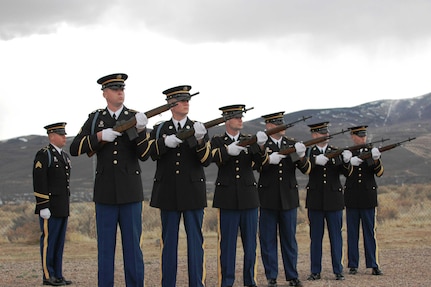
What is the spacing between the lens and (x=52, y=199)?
1055 cm

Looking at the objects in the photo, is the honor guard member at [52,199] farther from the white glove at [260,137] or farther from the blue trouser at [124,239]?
the white glove at [260,137]

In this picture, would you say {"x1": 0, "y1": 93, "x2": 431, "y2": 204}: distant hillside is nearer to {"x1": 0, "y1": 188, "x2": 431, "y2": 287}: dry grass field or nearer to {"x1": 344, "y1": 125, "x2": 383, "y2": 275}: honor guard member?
{"x1": 0, "y1": 188, "x2": 431, "y2": 287}: dry grass field

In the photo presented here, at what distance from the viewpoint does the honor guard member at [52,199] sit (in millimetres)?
10422

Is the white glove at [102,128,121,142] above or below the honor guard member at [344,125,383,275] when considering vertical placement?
above

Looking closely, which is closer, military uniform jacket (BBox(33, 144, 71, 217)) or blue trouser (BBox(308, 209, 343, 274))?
military uniform jacket (BBox(33, 144, 71, 217))

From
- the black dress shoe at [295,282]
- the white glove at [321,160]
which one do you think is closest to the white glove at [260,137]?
the white glove at [321,160]

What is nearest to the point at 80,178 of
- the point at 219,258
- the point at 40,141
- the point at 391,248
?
the point at 40,141

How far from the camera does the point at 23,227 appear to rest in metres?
20.3

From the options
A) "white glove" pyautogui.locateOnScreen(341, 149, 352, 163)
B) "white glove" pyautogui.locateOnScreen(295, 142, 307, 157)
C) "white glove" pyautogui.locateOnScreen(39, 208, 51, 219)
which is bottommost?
"white glove" pyautogui.locateOnScreen(39, 208, 51, 219)

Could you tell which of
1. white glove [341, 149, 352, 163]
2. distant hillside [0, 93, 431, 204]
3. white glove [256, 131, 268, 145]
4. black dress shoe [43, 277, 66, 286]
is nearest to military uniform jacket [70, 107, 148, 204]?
white glove [256, 131, 268, 145]

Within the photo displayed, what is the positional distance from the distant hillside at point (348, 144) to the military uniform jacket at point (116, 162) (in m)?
39.5

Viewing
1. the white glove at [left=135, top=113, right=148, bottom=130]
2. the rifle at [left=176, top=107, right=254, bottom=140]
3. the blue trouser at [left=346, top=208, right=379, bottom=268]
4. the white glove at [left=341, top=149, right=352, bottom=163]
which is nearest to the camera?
the white glove at [left=135, top=113, right=148, bottom=130]

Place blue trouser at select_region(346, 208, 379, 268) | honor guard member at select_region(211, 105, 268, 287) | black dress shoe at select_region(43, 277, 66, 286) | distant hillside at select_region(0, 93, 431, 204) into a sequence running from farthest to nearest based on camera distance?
distant hillside at select_region(0, 93, 431, 204), blue trouser at select_region(346, 208, 379, 268), black dress shoe at select_region(43, 277, 66, 286), honor guard member at select_region(211, 105, 268, 287)

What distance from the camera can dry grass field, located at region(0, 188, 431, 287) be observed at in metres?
11.2
